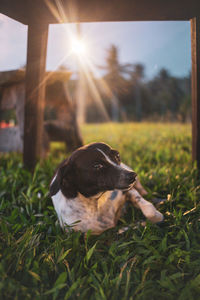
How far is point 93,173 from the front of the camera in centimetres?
196

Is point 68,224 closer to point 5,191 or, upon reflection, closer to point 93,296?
point 93,296

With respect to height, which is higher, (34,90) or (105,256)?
(34,90)

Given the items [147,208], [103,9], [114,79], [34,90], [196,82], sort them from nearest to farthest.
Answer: [147,208]
[103,9]
[196,82]
[34,90]
[114,79]

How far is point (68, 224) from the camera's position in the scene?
2.20m

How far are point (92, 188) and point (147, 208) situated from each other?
2.24 feet

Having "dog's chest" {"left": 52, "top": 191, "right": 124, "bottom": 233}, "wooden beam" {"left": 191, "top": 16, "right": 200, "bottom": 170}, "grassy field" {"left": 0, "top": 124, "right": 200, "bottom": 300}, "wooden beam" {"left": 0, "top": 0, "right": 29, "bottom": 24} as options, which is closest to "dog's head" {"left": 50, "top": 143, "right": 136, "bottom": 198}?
"dog's chest" {"left": 52, "top": 191, "right": 124, "bottom": 233}

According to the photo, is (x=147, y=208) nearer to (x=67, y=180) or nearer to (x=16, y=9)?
(x=67, y=180)

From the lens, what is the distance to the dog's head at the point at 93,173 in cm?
192

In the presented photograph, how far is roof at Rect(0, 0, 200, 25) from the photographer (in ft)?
10.0

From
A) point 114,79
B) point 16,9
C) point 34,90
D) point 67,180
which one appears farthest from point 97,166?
point 114,79

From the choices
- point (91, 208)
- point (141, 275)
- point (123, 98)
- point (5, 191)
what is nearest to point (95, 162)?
point (91, 208)

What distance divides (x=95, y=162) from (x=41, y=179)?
5.88 feet

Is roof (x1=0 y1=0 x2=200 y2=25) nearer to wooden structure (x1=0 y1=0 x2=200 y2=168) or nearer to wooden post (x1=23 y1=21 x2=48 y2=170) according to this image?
wooden structure (x1=0 y1=0 x2=200 y2=168)

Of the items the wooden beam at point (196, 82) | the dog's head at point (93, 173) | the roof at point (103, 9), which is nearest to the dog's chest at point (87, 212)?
the dog's head at point (93, 173)
